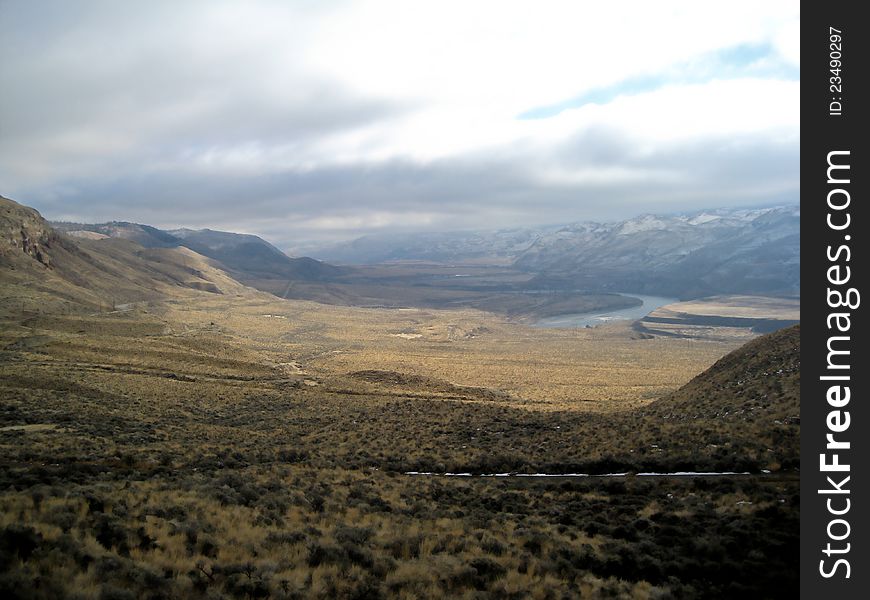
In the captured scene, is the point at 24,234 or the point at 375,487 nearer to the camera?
the point at 375,487

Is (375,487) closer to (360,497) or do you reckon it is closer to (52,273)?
(360,497)

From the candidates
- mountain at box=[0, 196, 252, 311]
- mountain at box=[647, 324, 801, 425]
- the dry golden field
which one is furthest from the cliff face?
mountain at box=[647, 324, 801, 425]

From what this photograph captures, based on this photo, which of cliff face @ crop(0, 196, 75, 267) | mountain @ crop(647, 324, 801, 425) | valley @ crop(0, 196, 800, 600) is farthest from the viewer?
cliff face @ crop(0, 196, 75, 267)

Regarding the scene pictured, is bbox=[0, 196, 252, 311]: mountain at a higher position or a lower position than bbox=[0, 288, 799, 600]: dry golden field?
higher

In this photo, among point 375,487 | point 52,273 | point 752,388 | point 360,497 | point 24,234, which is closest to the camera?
point 360,497

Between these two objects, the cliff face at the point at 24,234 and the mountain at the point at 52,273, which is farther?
the cliff face at the point at 24,234

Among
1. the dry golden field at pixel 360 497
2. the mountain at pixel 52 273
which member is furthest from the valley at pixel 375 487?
the mountain at pixel 52 273

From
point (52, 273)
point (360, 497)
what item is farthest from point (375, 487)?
point (52, 273)

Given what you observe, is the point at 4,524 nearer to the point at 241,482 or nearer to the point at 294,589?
the point at 294,589

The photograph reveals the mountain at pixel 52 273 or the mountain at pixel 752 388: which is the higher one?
the mountain at pixel 52 273

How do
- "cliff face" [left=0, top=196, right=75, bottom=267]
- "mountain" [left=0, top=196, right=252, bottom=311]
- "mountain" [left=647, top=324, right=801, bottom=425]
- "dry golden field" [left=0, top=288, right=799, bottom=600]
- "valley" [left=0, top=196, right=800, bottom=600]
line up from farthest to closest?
"cliff face" [left=0, top=196, right=75, bottom=267] → "mountain" [left=0, top=196, right=252, bottom=311] → "mountain" [left=647, top=324, right=801, bottom=425] → "valley" [left=0, top=196, right=800, bottom=600] → "dry golden field" [left=0, top=288, right=799, bottom=600]

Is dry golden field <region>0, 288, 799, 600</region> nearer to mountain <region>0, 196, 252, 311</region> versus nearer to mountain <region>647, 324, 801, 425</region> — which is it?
mountain <region>647, 324, 801, 425</region>

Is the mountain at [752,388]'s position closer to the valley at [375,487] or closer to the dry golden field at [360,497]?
the valley at [375,487]
